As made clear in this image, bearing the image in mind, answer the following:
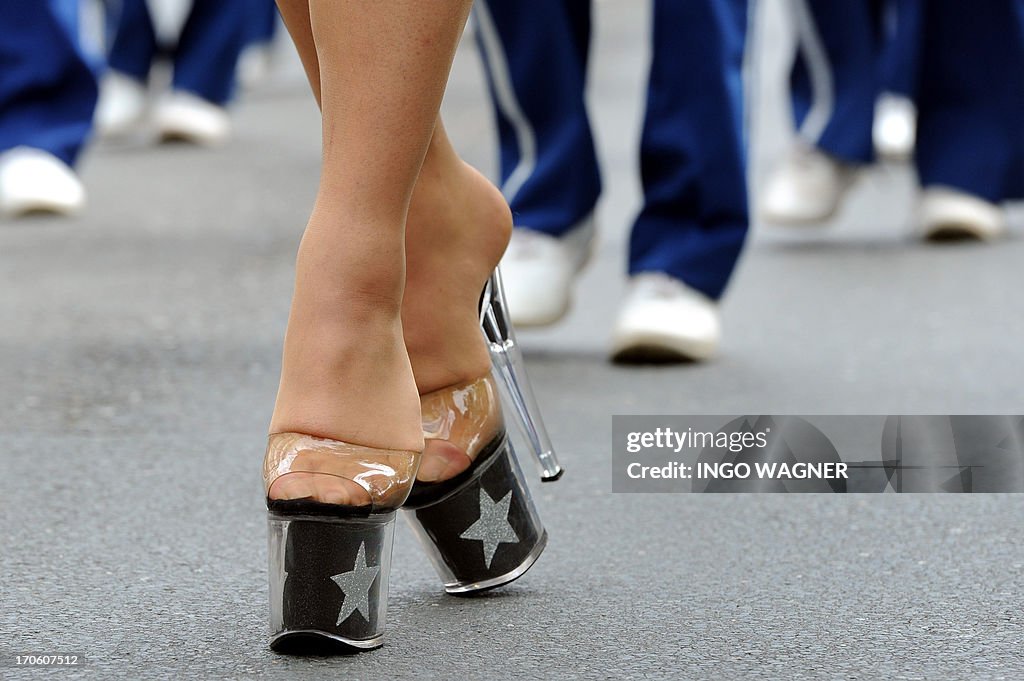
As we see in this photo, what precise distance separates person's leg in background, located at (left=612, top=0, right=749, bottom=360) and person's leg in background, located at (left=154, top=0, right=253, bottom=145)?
2.97m

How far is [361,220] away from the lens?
119cm

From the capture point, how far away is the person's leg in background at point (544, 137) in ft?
7.98

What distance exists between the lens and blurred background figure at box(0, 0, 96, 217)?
12.2 ft

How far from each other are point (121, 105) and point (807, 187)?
8.57 feet

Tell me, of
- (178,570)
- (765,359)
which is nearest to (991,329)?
(765,359)

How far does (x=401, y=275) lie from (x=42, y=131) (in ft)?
9.34

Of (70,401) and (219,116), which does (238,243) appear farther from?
(219,116)

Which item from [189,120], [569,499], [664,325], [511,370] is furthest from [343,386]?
[189,120]

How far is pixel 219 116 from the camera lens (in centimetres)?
535

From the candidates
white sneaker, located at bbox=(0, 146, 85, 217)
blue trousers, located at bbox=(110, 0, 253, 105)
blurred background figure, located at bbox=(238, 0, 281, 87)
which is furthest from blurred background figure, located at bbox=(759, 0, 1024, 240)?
blurred background figure, located at bbox=(238, 0, 281, 87)

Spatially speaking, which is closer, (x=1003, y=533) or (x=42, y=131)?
(x=1003, y=533)

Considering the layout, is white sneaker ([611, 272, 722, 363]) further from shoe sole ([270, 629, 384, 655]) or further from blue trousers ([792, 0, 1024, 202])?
blue trousers ([792, 0, 1024, 202])

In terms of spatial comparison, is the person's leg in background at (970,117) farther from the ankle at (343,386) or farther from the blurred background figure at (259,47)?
the blurred background figure at (259,47)

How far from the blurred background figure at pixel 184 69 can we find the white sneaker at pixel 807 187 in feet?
7.03
